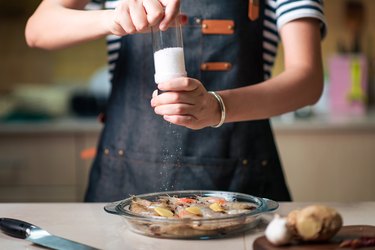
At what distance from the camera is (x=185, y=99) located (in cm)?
111

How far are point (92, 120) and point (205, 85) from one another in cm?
128

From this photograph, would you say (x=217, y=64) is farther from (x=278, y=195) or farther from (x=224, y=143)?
(x=278, y=195)

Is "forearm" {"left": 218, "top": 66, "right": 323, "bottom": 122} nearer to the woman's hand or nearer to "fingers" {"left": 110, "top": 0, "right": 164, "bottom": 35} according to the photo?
the woman's hand

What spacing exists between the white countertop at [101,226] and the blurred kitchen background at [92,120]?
1.32 m

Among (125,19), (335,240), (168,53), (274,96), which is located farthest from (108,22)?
(335,240)

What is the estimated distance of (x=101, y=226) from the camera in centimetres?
107

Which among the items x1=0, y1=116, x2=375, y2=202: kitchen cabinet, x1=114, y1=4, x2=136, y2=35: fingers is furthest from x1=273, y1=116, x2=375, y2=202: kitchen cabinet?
x1=114, y1=4, x2=136, y2=35: fingers

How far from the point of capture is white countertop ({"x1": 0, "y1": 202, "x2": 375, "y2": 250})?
96 cm

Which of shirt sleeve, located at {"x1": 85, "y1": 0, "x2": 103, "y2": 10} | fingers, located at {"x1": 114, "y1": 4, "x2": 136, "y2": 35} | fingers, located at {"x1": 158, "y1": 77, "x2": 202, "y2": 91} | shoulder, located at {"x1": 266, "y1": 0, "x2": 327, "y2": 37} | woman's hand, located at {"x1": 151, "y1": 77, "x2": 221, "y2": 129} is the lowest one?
woman's hand, located at {"x1": 151, "y1": 77, "x2": 221, "y2": 129}

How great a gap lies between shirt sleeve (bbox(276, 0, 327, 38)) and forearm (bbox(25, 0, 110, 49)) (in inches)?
14.9

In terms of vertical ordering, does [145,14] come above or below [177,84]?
above

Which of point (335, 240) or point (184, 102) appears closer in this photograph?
point (335, 240)

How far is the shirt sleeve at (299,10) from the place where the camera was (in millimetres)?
1422

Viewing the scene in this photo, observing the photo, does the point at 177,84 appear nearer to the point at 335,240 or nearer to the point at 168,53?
the point at 168,53
